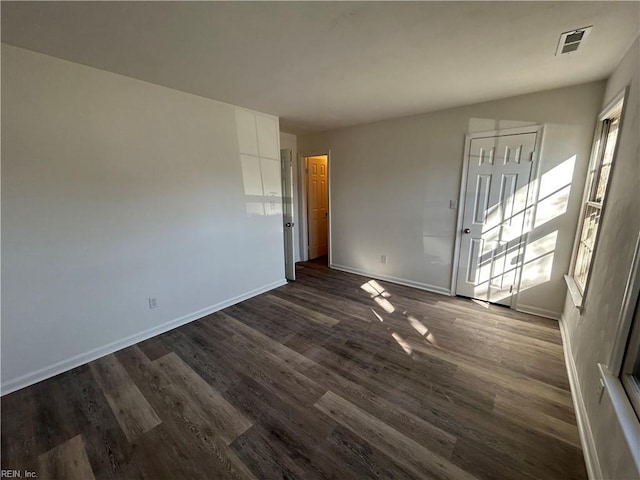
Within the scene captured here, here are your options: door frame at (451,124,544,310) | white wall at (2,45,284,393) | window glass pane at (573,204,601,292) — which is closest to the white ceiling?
white wall at (2,45,284,393)

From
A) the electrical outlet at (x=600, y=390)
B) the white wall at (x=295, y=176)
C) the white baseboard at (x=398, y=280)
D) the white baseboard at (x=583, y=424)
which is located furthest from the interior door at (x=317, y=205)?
the electrical outlet at (x=600, y=390)

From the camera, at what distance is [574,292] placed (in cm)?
241

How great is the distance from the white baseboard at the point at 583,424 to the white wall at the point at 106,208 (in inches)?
132

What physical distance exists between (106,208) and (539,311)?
4664 millimetres

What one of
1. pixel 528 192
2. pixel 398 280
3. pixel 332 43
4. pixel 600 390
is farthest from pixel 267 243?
pixel 600 390

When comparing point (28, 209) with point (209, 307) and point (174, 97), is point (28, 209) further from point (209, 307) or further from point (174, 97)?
point (209, 307)

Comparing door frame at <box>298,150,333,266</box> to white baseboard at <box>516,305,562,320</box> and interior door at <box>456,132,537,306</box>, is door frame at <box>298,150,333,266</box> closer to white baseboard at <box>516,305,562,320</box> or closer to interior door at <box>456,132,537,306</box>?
interior door at <box>456,132,537,306</box>

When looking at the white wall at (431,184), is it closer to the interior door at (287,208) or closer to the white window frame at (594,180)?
the white window frame at (594,180)

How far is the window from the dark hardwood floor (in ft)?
2.55

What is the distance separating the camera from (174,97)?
262 centimetres

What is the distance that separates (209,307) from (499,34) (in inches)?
144

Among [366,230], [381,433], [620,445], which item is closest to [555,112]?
[366,230]

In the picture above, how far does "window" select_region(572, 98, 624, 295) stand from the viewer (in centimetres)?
223

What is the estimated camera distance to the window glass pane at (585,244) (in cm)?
232
